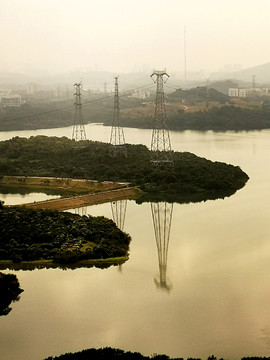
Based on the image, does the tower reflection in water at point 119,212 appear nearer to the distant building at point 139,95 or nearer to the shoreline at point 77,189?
the shoreline at point 77,189

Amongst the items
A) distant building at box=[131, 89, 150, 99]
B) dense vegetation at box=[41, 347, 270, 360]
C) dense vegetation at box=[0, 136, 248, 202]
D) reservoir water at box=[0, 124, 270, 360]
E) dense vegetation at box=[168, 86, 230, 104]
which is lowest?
dense vegetation at box=[41, 347, 270, 360]

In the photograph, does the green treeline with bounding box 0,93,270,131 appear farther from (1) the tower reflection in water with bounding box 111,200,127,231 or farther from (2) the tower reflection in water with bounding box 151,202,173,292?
(2) the tower reflection in water with bounding box 151,202,173,292

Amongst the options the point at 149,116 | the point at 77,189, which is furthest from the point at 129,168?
the point at 149,116

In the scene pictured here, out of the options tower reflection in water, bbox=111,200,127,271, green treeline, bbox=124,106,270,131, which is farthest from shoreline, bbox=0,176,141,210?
green treeline, bbox=124,106,270,131

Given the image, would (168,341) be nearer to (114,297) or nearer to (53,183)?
(114,297)

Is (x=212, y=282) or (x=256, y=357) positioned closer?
(x=256, y=357)

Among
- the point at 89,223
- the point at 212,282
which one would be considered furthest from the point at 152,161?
the point at 212,282
